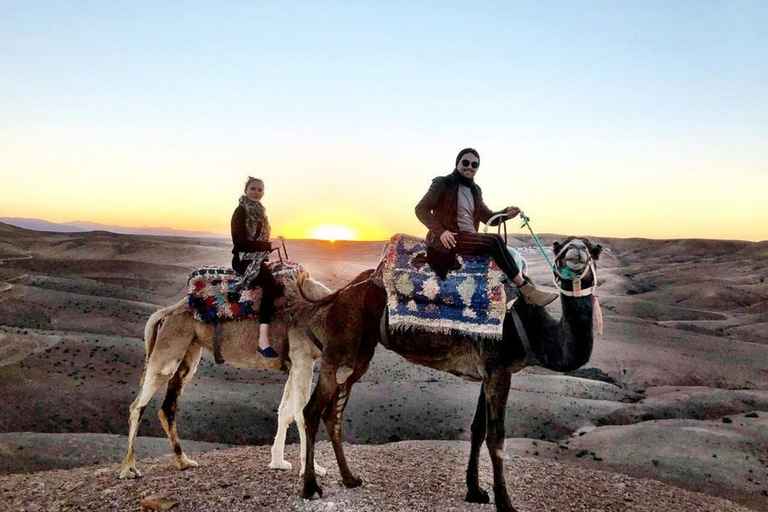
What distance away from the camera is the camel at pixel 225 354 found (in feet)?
28.9

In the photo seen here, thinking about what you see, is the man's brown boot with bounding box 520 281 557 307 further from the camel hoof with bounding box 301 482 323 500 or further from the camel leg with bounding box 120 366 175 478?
the camel leg with bounding box 120 366 175 478

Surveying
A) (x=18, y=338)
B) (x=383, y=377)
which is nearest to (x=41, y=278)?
(x=18, y=338)

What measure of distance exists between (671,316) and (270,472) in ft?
135

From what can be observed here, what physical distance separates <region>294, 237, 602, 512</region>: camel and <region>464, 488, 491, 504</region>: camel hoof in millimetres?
13

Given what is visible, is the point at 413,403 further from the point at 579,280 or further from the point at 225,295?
the point at 579,280

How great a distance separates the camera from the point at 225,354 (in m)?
9.35

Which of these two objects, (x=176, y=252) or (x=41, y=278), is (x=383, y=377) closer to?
(x=41, y=278)

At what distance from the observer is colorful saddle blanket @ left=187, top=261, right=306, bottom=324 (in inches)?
360

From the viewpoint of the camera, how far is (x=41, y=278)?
36.1 m

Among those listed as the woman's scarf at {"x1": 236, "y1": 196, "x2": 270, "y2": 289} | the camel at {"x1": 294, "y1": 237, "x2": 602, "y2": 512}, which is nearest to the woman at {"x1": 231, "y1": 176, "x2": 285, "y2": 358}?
the woman's scarf at {"x1": 236, "y1": 196, "x2": 270, "y2": 289}

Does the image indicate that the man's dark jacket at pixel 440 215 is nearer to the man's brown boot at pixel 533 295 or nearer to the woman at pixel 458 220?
the woman at pixel 458 220

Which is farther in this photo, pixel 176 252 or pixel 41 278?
pixel 176 252

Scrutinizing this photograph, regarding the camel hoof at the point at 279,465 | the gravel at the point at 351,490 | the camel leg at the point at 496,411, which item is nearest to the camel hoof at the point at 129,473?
the gravel at the point at 351,490

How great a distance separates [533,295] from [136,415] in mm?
6287
